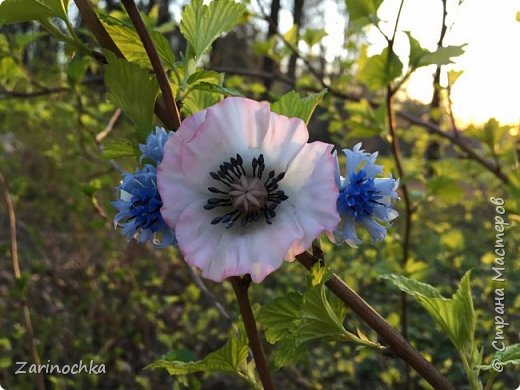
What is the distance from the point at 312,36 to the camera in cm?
182

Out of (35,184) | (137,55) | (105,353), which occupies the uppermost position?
(137,55)

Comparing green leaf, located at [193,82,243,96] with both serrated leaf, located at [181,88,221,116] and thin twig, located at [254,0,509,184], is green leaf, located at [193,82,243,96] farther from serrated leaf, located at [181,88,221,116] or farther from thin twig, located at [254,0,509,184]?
thin twig, located at [254,0,509,184]

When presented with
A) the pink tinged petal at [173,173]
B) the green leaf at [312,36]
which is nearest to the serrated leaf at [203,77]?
the pink tinged petal at [173,173]

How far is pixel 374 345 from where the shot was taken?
0.57m

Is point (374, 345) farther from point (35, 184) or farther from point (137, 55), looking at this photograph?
point (35, 184)

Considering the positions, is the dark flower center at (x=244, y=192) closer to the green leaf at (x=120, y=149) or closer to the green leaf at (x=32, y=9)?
the green leaf at (x=120, y=149)

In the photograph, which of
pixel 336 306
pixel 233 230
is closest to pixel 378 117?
pixel 336 306

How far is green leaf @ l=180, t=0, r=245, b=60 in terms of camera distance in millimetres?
607

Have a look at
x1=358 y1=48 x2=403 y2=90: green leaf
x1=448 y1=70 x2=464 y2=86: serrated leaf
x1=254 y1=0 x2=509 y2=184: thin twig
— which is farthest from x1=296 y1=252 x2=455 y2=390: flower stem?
x1=448 y1=70 x2=464 y2=86: serrated leaf

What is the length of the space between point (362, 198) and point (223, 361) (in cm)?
30

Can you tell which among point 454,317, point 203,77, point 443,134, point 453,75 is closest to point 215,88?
point 203,77

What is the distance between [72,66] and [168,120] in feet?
2.06

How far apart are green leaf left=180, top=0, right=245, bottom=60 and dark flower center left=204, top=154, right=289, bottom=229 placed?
178 millimetres

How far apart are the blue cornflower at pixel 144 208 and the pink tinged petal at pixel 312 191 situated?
4.3 inches
